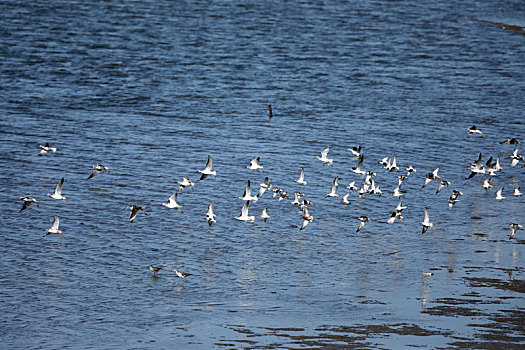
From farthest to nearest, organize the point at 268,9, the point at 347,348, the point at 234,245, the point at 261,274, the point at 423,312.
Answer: the point at 268,9
the point at 234,245
the point at 261,274
the point at 423,312
the point at 347,348

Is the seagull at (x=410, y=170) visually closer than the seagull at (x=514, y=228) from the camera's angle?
No

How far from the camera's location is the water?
19.0 meters

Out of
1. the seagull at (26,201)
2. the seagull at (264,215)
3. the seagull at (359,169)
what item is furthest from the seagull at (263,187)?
the seagull at (26,201)

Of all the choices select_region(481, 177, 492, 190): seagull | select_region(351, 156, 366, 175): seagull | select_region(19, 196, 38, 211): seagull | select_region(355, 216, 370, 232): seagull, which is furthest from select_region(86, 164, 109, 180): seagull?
select_region(481, 177, 492, 190): seagull

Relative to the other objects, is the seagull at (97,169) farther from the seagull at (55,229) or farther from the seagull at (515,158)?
the seagull at (515,158)

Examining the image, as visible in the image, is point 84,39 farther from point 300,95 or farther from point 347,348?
point 347,348

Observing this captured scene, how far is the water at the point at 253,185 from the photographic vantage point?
18984mm

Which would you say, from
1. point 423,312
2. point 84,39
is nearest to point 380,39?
point 84,39

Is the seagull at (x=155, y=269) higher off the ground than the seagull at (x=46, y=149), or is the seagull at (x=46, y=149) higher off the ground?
the seagull at (x=46, y=149)

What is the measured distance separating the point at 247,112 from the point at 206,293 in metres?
19.8

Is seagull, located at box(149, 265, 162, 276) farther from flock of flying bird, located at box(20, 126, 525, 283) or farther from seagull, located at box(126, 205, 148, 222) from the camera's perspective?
seagull, located at box(126, 205, 148, 222)

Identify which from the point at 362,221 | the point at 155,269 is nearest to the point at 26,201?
the point at 155,269

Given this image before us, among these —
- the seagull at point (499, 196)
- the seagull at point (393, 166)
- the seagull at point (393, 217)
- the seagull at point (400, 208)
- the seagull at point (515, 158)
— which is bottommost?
the seagull at point (393, 217)

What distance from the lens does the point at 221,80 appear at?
46031mm
